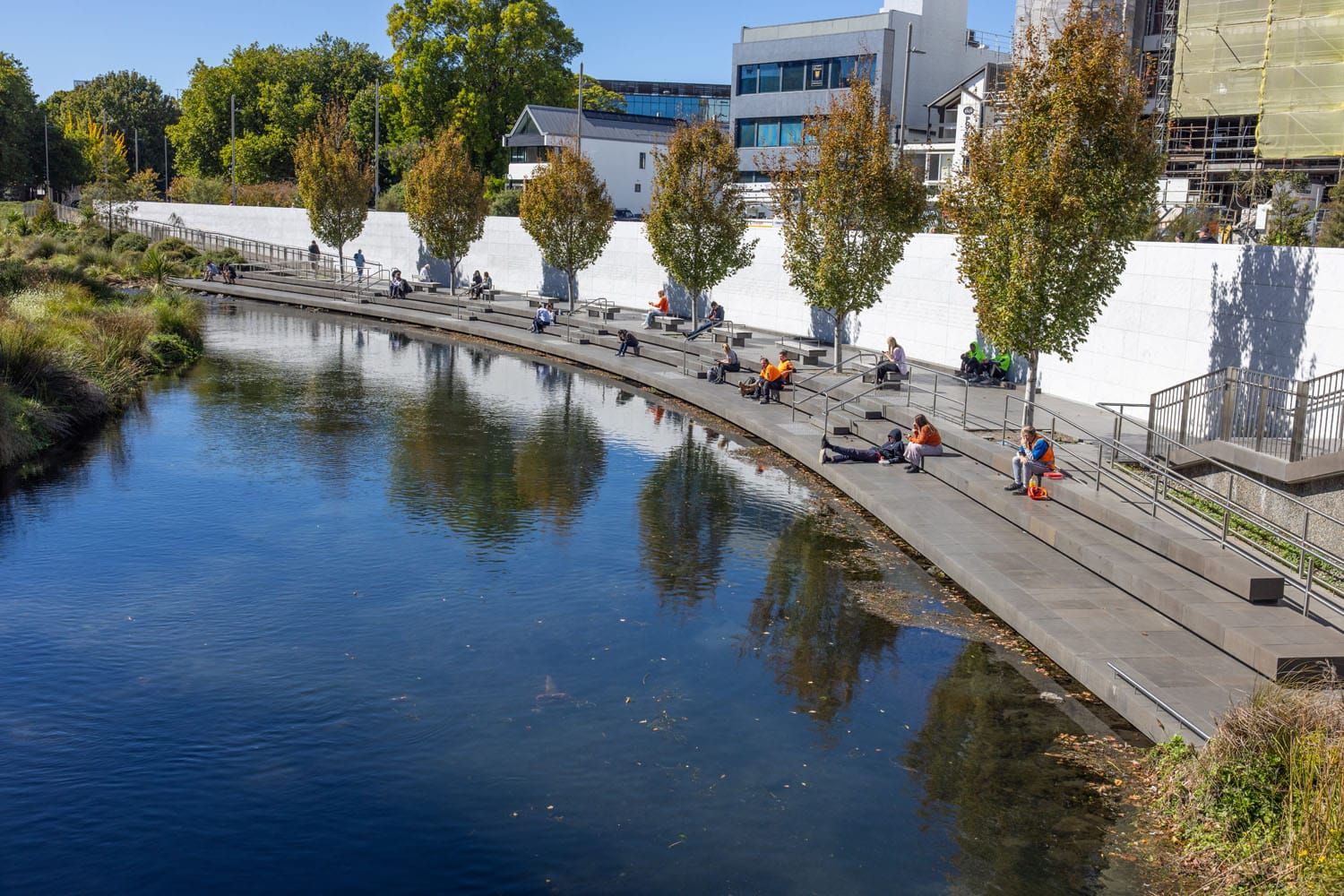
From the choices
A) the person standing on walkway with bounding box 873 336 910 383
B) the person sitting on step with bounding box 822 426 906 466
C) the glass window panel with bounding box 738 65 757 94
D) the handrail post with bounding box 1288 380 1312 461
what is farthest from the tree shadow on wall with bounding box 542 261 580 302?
the handrail post with bounding box 1288 380 1312 461

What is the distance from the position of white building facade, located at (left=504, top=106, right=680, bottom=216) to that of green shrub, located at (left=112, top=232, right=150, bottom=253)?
22.1 m

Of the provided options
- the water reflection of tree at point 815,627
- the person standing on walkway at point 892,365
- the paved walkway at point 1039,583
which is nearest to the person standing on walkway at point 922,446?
the paved walkway at point 1039,583

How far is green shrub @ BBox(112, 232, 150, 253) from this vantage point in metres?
63.9

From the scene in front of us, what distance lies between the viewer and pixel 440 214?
164 ft

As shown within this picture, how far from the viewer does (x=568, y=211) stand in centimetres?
4291

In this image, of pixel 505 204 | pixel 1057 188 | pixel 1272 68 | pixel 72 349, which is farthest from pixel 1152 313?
pixel 505 204

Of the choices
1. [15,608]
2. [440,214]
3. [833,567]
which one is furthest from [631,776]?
[440,214]

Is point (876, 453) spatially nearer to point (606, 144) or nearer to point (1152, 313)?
point (1152, 313)

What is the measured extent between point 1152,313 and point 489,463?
13.3 m

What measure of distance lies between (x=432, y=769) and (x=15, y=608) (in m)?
6.83

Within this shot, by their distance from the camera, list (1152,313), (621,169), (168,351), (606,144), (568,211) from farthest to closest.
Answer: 1. (621,169)
2. (606,144)
3. (568,211)
4. (168,351)
5. (1152,313)

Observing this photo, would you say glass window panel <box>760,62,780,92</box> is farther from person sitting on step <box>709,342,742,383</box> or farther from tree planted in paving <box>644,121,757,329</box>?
person sitting on step <box>709,342,742,383</box>

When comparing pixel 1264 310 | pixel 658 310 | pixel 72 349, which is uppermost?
pixel 1264 310

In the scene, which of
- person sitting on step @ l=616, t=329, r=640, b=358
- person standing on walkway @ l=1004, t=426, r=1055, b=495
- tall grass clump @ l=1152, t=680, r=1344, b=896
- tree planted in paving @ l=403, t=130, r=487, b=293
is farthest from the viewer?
tree planted in paving @ l=403, t=130, r=487, b=293
